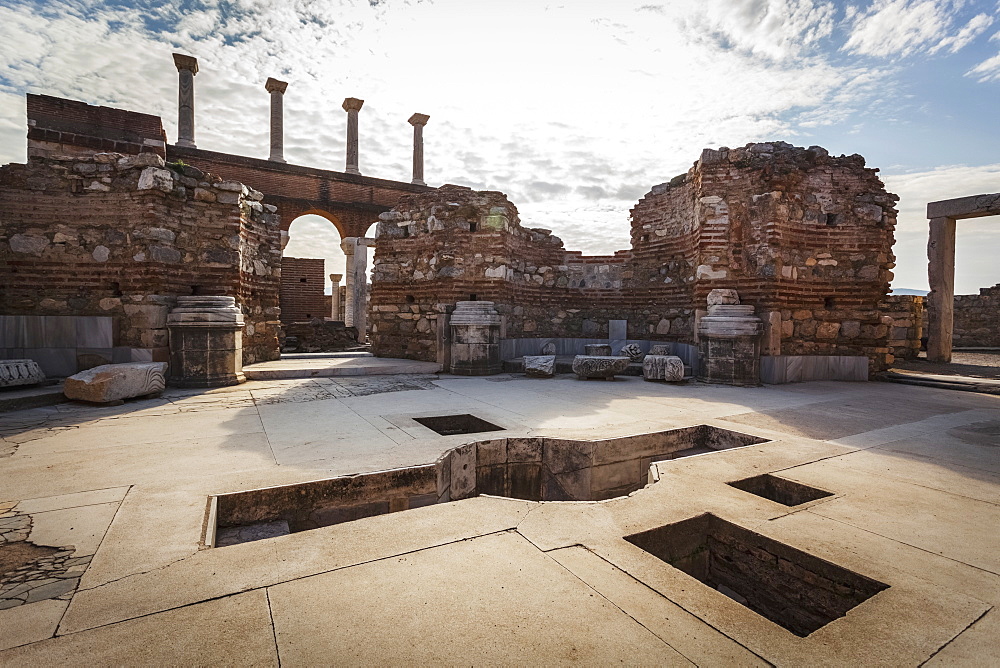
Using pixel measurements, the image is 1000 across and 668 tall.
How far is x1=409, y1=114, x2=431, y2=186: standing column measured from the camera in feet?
68.6

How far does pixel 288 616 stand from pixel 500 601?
67cm

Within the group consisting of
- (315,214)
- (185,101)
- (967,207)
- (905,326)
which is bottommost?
(905,326)

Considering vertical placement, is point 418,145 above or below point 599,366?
above

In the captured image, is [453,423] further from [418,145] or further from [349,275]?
[418,145]

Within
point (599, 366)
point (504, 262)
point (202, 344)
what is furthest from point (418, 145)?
point (599, 366)

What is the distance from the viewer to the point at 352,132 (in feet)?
63.4

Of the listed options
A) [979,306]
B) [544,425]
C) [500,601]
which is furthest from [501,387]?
[979,306]

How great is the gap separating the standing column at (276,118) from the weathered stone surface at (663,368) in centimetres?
1632

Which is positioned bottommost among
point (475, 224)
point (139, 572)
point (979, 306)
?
point (139, 572)

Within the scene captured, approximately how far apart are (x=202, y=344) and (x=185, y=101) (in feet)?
48.4

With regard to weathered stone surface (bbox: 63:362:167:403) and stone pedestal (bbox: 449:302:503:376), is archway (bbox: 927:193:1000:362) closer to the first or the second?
stone pedestal (bbox: 449:302:503:376)

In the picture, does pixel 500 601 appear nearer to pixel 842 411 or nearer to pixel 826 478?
pixel 826 478

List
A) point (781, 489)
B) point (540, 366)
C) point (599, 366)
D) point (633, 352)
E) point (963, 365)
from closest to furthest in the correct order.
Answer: point (781, 489)
point (599, 366)
point (540, 366)
point (633, 352)
point (963, 365)

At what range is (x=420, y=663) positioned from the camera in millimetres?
1248
